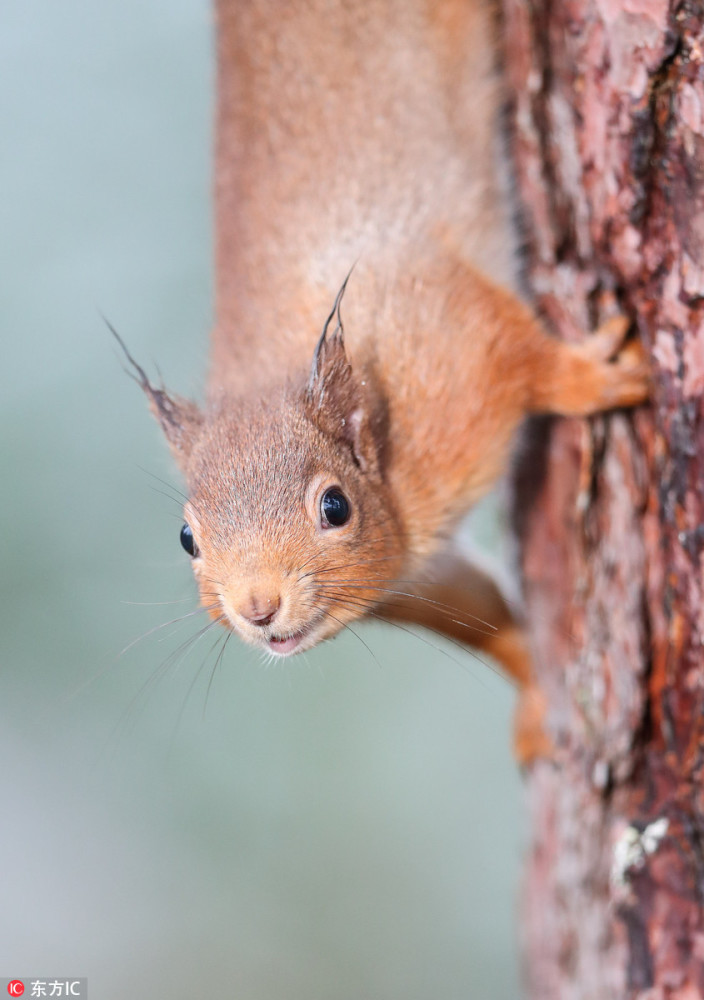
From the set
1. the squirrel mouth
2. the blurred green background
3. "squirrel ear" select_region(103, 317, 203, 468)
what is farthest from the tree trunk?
the blurred green background

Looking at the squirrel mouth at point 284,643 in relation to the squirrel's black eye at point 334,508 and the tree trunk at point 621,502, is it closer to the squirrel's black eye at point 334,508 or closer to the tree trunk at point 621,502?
the squirrel's black eye at point 334,508

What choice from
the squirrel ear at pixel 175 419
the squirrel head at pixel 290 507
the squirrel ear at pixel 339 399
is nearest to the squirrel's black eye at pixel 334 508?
the squirrel head at pixel 290 507

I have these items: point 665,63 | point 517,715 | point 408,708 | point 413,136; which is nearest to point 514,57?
point 413,136

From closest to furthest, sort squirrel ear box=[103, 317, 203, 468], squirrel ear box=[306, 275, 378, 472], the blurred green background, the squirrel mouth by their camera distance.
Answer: the squirrel mouth < squirrel ear box=[306, 275, 378, 472] < squirrel ear box=[103, 317, 203, 468] < the blurred green background

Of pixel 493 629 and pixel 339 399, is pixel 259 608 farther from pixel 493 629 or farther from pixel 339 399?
pixel 493 629

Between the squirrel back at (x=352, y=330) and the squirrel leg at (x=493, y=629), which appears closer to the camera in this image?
the squirrel back at (x=352, y=330)

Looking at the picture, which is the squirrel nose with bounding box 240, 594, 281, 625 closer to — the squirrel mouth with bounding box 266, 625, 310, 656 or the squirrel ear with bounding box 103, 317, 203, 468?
the squirrel mouth with bounding box 266, 625, 310, 656

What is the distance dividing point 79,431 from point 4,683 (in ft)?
4.39

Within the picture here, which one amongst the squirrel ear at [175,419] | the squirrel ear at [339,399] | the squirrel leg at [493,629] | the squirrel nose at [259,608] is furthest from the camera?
the squirrel leg at [493,629]

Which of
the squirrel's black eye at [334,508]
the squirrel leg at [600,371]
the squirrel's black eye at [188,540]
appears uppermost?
the squirrel leg at [600,371]

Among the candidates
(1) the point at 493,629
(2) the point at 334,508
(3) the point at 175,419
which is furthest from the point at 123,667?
(2) the point at 334,508

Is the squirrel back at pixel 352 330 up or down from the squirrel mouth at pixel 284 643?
up

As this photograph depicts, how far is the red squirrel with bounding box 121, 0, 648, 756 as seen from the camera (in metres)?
2.20

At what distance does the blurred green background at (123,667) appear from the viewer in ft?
15.6
